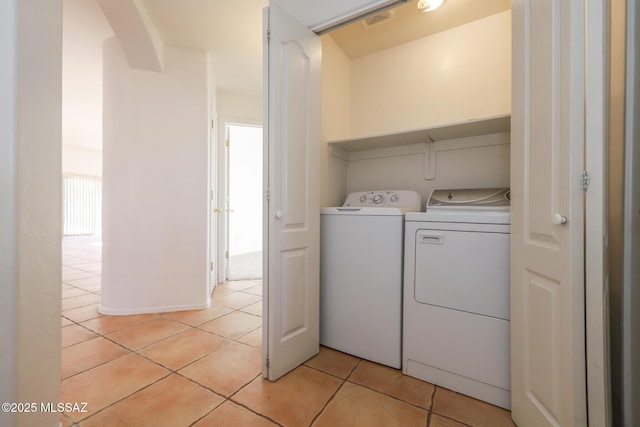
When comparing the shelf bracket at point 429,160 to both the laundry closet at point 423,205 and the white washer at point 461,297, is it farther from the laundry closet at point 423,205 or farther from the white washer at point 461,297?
the white washer at point 461,297

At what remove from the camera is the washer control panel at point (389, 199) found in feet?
6.29

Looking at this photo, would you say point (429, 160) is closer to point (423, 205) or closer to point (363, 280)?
point (423, 205)

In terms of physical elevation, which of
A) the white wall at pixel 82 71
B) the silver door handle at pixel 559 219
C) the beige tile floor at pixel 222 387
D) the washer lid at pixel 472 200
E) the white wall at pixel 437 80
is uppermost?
the white wall at pixel 82 71

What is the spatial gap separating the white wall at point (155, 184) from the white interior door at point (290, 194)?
1.39 metres

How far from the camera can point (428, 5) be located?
1.80 metres

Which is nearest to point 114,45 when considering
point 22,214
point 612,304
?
point 22,214

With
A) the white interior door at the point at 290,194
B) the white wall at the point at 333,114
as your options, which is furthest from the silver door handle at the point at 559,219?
the white wall at the point at 333,114

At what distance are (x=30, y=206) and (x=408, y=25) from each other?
2551 millimetres

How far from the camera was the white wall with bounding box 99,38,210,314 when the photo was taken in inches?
91.5

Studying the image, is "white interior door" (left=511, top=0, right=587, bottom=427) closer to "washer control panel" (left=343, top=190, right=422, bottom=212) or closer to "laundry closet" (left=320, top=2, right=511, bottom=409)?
"laundry closet" (left=320, top=2, right=511, bottom=409)

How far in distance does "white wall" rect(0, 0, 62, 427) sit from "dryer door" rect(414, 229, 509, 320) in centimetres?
168

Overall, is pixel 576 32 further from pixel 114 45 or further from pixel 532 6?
pixel 114 45

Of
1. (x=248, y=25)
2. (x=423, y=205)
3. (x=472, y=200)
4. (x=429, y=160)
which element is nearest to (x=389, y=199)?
(x=423, y=205)

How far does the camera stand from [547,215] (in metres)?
0.90
